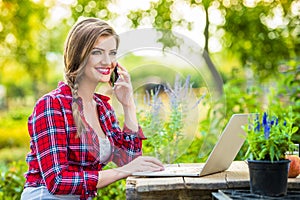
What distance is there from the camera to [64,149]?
1.77 metres

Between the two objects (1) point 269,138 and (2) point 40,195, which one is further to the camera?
(2) point 40,195

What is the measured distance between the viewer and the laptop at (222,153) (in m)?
1.67

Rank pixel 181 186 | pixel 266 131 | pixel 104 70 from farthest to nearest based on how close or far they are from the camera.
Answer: pixel 104 70 < pixel 181 186 < pixel 266 131

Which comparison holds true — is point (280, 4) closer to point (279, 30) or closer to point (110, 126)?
point (279, 30)

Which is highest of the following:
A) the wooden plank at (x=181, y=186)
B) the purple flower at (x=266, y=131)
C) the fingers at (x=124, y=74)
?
the fingers at (x=124, y=74)

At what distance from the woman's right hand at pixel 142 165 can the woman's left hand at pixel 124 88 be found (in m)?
0.19

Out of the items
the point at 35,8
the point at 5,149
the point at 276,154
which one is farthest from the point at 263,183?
the point at 5,149

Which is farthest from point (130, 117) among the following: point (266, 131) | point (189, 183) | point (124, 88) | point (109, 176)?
point (266, 131)

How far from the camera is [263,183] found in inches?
57.8

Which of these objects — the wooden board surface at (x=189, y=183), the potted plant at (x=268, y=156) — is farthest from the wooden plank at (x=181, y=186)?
the potted plant at (x=268, y=156)

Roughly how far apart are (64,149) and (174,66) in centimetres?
47

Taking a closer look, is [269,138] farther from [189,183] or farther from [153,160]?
[153,160]

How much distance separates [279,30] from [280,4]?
0.34 metres

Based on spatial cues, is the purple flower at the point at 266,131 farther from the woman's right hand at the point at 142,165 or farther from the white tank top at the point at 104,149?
the white tank top at the point at 104,149
